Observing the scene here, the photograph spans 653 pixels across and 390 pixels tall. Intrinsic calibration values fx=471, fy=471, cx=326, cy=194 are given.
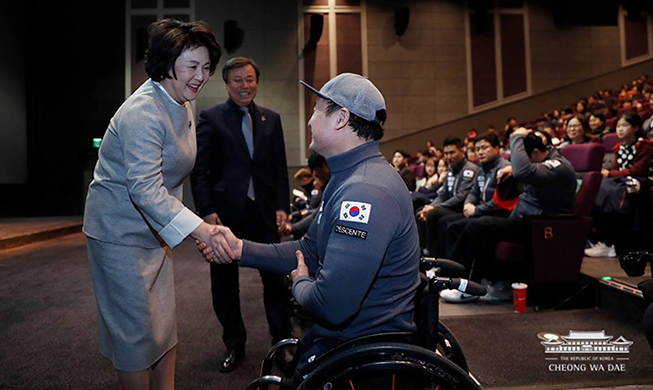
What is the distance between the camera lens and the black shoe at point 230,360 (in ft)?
6.64

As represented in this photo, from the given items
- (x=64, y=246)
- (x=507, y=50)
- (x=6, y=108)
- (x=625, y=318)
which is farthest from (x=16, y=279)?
(x=507, y=50)

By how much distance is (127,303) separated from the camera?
1.29m

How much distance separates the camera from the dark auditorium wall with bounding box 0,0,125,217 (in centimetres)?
1020

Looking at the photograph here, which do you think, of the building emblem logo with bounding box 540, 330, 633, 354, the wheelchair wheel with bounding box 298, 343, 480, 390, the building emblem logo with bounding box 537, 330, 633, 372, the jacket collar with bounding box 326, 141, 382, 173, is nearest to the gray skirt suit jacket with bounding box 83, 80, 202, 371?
the jacket collar with bounding box 326, 141, 382, 173

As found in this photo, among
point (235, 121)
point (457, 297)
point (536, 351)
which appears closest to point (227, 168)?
point (235, 121)

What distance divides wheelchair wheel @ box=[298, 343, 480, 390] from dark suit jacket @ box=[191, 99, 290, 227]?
1.26m

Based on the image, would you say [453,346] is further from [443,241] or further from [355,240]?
[443,241]

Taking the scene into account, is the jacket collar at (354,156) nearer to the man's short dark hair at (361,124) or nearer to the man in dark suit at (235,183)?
the man's short dark hair at (361,124)

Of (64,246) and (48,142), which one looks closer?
(64,246)

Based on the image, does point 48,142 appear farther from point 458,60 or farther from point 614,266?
point 614,266

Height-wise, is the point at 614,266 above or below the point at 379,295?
below

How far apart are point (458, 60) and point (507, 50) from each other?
3.87ft

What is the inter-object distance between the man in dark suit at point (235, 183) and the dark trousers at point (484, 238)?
1.40 m

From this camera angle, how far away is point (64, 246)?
5977mm
